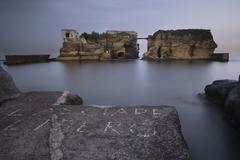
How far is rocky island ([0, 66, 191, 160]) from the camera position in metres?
2.66

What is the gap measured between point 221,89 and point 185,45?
28011 mm

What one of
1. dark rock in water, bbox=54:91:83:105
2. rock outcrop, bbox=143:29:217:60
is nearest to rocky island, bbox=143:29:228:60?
rock outcrop, bbox=143:29:217:60

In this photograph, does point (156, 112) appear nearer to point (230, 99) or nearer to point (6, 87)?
point (230, 99)

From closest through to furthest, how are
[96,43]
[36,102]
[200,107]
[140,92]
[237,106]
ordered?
[237,106] < [36,102] < [200,107] < [140,92] < [96,43]

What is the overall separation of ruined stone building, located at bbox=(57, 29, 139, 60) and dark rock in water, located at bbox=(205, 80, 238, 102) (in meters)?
24.6

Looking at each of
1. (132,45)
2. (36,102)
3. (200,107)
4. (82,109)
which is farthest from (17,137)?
(132,45)

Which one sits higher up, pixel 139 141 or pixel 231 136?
pixel 139 141

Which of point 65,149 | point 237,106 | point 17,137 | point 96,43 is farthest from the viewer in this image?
point 96,43

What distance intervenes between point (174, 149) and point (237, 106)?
7.47 feet

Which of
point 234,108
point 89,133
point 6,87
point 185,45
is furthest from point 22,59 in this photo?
point 234,108

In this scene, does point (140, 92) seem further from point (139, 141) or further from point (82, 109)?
point (139, 141)

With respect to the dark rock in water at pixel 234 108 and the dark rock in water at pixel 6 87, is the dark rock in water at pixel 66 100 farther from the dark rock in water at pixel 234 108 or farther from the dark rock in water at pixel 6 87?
the dark rock in water at pixel 234 108

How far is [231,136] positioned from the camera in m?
4.00

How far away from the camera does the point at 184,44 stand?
33.1 m
